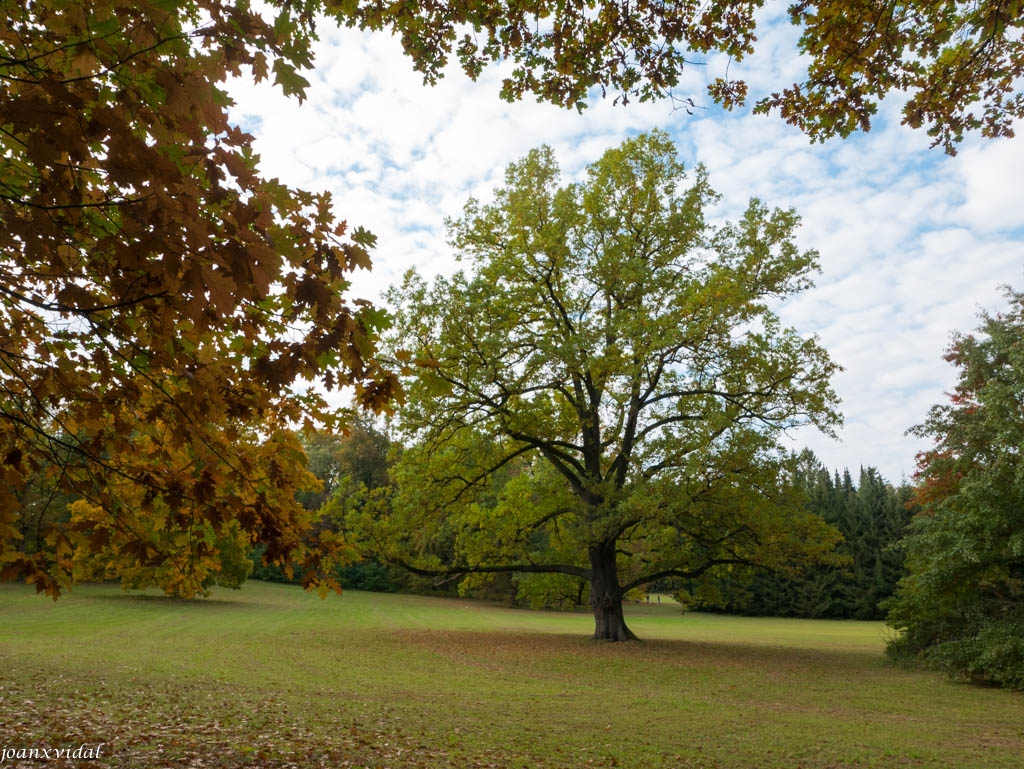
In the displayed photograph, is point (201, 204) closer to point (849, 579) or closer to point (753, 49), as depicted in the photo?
point (753, 49)

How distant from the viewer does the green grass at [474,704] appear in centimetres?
627

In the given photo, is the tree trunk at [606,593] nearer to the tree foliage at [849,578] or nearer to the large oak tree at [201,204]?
the large oak tree at [201,204]

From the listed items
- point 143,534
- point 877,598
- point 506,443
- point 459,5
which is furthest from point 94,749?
point 877,598

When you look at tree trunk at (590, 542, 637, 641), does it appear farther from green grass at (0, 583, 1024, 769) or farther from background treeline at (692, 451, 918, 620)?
background treeline at (692, 451, 918, 620)

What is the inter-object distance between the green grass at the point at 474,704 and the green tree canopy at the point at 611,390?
9.89 ft

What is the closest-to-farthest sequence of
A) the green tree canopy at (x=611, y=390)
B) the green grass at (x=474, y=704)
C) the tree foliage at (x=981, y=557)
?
the green grass at (x=474, y=704)
the tree foliage at (x=981, y=557)
the green tree canopy at (x=611, y=390)

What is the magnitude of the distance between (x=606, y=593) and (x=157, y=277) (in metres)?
17.9

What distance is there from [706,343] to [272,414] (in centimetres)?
1407

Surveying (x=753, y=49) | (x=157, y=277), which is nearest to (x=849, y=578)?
(x=753, y=49)

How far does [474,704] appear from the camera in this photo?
9.43 m

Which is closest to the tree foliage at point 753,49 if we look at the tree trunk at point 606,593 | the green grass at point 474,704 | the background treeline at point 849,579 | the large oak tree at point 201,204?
the large oak tree at point 201,204

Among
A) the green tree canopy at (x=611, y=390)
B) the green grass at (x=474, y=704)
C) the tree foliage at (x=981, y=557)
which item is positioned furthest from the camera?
the green tree canopy at (x=611, y=390)

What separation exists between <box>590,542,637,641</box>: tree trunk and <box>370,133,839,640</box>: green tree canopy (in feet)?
0.15

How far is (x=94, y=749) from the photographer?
209 inches
